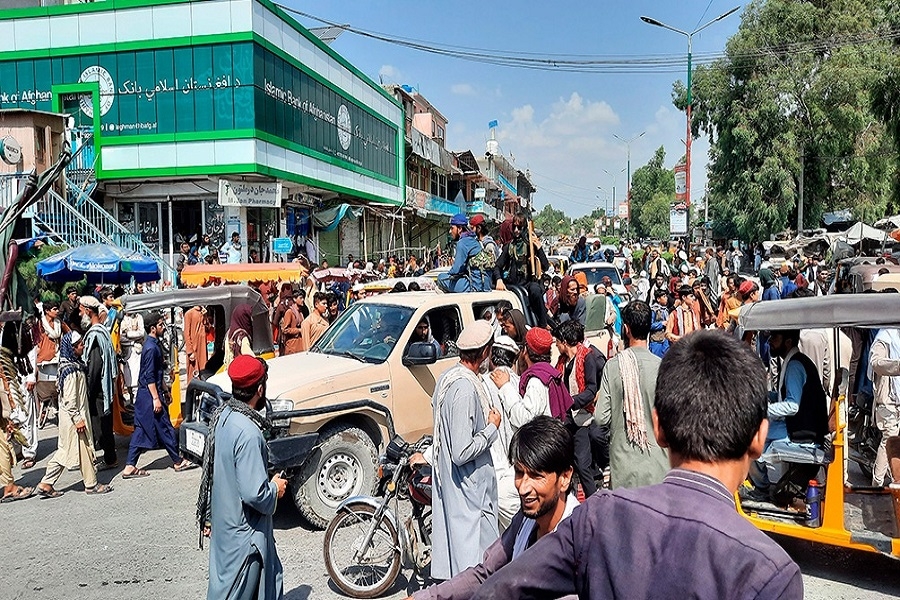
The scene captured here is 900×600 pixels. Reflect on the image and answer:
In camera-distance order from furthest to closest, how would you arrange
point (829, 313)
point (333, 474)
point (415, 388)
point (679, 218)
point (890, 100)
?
1. point (679, 218)
2. point (890, 100)
3. point (415, 388)
4. point (333, 474)
5. point (829, 313)

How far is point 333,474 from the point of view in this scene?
21.1ft

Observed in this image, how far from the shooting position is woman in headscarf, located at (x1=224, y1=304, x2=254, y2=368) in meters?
8.75

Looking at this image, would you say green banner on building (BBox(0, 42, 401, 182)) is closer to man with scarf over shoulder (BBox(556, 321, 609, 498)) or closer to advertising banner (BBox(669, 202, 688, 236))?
advertising banner (BBox(669, 202, 688, 236))

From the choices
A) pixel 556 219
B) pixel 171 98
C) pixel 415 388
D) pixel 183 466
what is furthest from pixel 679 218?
pixel 556 219

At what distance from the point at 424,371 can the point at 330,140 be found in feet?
79.8

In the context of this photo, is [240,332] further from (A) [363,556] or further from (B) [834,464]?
(B) [834,464]

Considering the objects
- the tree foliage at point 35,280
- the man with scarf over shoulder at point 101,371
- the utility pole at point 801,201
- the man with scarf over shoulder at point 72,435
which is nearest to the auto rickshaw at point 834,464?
the man with scarf over shoulder at point 72,435

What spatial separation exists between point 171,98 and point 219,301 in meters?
16.5

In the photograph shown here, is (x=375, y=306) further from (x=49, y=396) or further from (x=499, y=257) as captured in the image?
(x=49, y=396)

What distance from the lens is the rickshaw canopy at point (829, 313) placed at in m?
4.91

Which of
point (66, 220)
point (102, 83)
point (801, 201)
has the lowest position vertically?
point (66, 220)

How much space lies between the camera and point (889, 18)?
29484mm

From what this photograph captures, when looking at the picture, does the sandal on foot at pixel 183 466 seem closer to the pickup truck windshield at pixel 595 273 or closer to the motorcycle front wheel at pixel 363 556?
the motorcycle front wheel at pixel 363 556

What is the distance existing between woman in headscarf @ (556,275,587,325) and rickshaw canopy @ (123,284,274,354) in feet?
13.4
